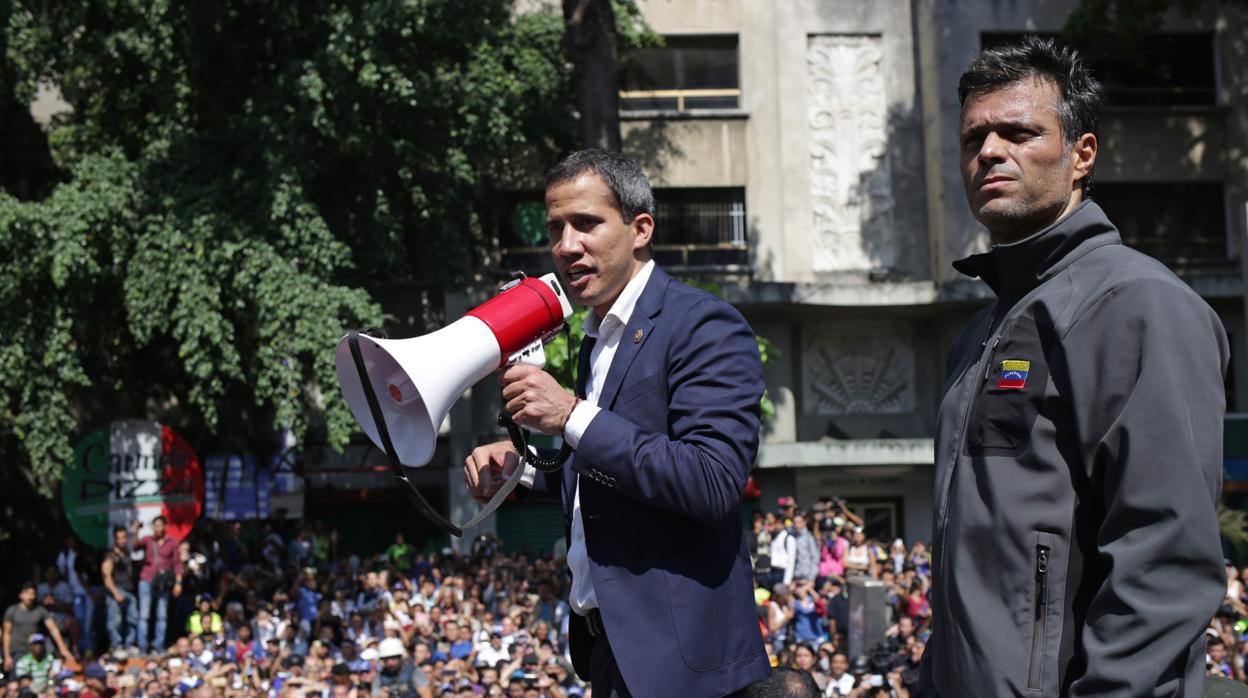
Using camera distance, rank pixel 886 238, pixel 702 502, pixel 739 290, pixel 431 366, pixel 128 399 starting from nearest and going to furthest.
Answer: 1. pixel 702 502
2. pixel 431 366
3. pixel 128 399
4. pixel 739 290
5. pixel 886 238

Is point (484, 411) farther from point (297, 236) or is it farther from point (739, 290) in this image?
point (297, 236)

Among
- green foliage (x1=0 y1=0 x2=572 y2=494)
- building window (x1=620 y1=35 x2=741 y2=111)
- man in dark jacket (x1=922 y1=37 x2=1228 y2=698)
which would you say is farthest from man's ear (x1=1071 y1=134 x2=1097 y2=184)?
building window (x1=620 y1=35 x2=741 y2=111)

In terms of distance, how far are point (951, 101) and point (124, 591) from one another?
1428 cm

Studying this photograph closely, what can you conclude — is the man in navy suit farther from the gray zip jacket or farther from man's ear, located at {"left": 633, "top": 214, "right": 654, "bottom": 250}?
the gray zip jacket

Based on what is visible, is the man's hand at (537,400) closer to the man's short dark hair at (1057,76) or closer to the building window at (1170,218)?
the man's short dark hair at (1057,76)

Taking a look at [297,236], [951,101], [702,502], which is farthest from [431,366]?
[951,101]

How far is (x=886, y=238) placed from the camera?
22.5 m

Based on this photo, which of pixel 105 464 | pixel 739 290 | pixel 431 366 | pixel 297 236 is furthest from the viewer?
pixel 739 290

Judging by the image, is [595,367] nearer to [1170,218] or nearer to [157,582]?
[157,582]

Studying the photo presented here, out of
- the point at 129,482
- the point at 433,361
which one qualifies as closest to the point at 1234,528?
the point at 129,482

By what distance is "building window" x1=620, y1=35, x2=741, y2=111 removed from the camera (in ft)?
73.1

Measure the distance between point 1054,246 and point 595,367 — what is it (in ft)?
4.55

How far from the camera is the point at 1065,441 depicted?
2160mm

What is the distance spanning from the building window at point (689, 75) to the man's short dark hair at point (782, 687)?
19.6 m
